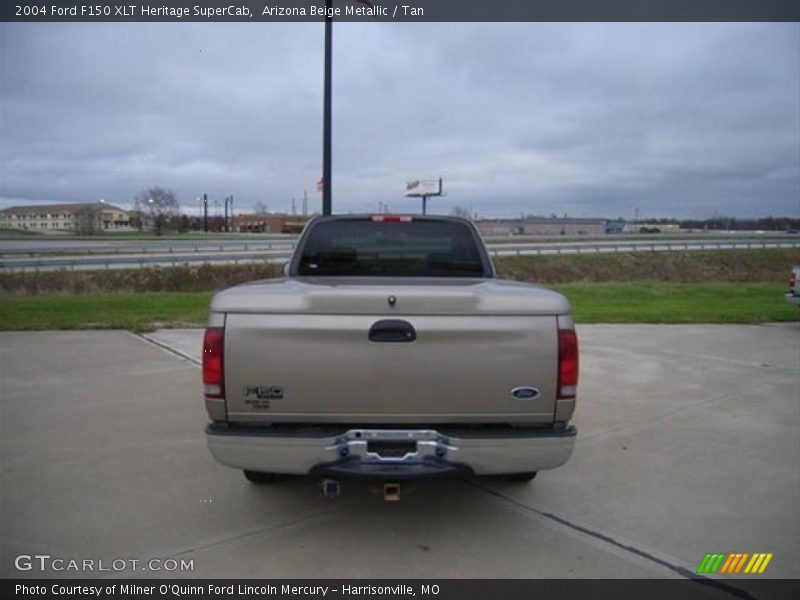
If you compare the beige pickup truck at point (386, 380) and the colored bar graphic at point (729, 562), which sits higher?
the beige pickup truck at point (386, 380)

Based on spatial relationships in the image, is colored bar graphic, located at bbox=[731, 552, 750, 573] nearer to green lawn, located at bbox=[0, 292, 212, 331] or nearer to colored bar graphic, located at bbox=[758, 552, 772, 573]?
colored bar graphic, located at bbox=[758, 552, 772, 573]

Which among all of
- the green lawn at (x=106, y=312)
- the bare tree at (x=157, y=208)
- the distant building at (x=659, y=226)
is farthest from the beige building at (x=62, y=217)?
the distant building at (x=659, y=226)

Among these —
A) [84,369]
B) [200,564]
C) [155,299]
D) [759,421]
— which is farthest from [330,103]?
[200,564]

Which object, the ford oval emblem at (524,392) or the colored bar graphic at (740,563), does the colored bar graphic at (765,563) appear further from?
the ford oval emblem at (524,392)

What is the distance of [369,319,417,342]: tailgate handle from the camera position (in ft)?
10.3

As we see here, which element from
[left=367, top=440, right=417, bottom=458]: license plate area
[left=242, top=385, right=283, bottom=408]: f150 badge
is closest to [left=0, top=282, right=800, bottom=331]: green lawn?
[left=242, top=385, right=283, bottom=408]: f150 badge

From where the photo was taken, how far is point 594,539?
357 centimetres

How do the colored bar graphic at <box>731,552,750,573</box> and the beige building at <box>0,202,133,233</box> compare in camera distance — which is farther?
the beige building at <box>0,202,133,233</box>

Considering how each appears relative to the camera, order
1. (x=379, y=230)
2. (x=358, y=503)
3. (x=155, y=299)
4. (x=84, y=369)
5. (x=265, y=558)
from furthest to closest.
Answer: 1. (x=155, y=299)
2. (x=84, y=369)
3. (x=379, y=230)
4. (x=358, y=503)
5. (x=265, y=558)

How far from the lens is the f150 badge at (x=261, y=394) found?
3.14 metres

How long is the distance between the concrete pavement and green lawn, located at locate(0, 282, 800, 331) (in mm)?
5075

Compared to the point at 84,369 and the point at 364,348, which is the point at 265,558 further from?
the point at 84,369

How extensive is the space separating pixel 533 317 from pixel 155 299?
1380 cm

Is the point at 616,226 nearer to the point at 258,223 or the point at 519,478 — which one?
the point at 258,223
